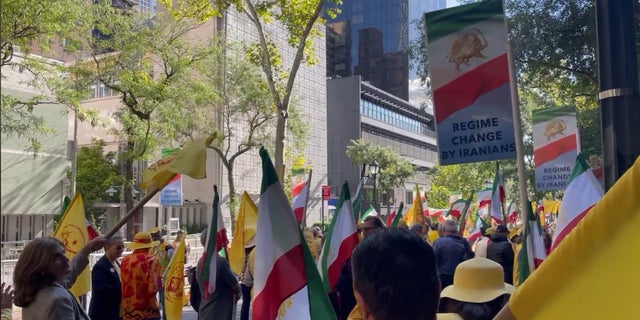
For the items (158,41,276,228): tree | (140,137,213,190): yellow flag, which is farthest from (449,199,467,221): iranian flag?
(140,137,213,190): yellow flag

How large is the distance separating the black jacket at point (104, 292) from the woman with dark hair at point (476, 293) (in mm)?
4385

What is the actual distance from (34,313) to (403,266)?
2492 mm

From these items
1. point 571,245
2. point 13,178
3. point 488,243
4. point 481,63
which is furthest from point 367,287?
point 13,178

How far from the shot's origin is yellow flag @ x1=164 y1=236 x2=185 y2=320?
8.52 m

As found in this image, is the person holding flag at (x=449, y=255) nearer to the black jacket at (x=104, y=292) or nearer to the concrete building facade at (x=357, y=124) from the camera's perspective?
the black jacket at (x=104, y=292)

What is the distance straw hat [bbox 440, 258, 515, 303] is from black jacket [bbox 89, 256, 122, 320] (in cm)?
440

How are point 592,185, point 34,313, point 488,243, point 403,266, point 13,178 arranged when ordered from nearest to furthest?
1. point 403,266
2. point 34,313
3. point 592,185
4. point 488,243
5. point 13,178

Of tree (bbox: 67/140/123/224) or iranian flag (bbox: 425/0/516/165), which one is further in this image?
tree (bbox: 67/140/123/224)

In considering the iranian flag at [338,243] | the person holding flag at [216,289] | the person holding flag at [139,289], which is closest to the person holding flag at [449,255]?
the iranian flag at [338,243]

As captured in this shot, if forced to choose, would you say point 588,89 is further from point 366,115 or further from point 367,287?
point 366,115

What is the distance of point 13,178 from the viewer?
3145 cm

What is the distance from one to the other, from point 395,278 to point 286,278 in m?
1.71

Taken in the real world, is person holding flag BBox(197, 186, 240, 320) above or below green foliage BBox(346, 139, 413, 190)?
below

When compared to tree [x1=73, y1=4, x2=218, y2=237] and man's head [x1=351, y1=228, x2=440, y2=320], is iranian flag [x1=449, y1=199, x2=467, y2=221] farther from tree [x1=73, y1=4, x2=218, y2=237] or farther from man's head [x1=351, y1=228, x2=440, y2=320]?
man's head [x1=351, y1=228, x2=440, y2=320]
